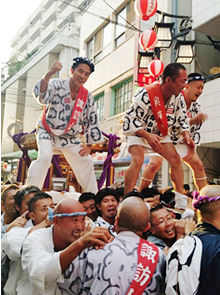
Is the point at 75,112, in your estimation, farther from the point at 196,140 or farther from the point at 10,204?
the point at 196,140

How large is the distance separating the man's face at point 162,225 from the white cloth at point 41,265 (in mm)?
825

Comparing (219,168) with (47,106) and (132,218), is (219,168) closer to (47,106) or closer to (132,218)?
(47,106)

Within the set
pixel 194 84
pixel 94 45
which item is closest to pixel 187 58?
pixel 194 84

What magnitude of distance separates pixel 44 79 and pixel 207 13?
5.97m

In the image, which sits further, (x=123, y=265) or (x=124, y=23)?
(x=124, y=23)

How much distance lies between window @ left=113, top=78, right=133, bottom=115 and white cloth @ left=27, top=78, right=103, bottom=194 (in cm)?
700

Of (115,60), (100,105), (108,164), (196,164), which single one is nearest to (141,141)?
(196,164)

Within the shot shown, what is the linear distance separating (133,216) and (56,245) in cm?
55

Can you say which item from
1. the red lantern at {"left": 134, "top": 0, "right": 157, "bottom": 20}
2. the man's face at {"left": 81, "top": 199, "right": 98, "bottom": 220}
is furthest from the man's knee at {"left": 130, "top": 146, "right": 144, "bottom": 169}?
the red lantern at {"left": 134, "top": 0, "right": 157, "bottom": 20}

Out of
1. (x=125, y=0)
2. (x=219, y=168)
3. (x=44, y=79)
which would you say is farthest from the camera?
(x=125, y=0)

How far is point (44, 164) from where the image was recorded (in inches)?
145

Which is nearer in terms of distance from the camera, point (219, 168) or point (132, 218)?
point (132, 218)

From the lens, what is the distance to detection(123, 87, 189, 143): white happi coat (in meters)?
3.37

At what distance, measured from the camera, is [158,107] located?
11.0ft
